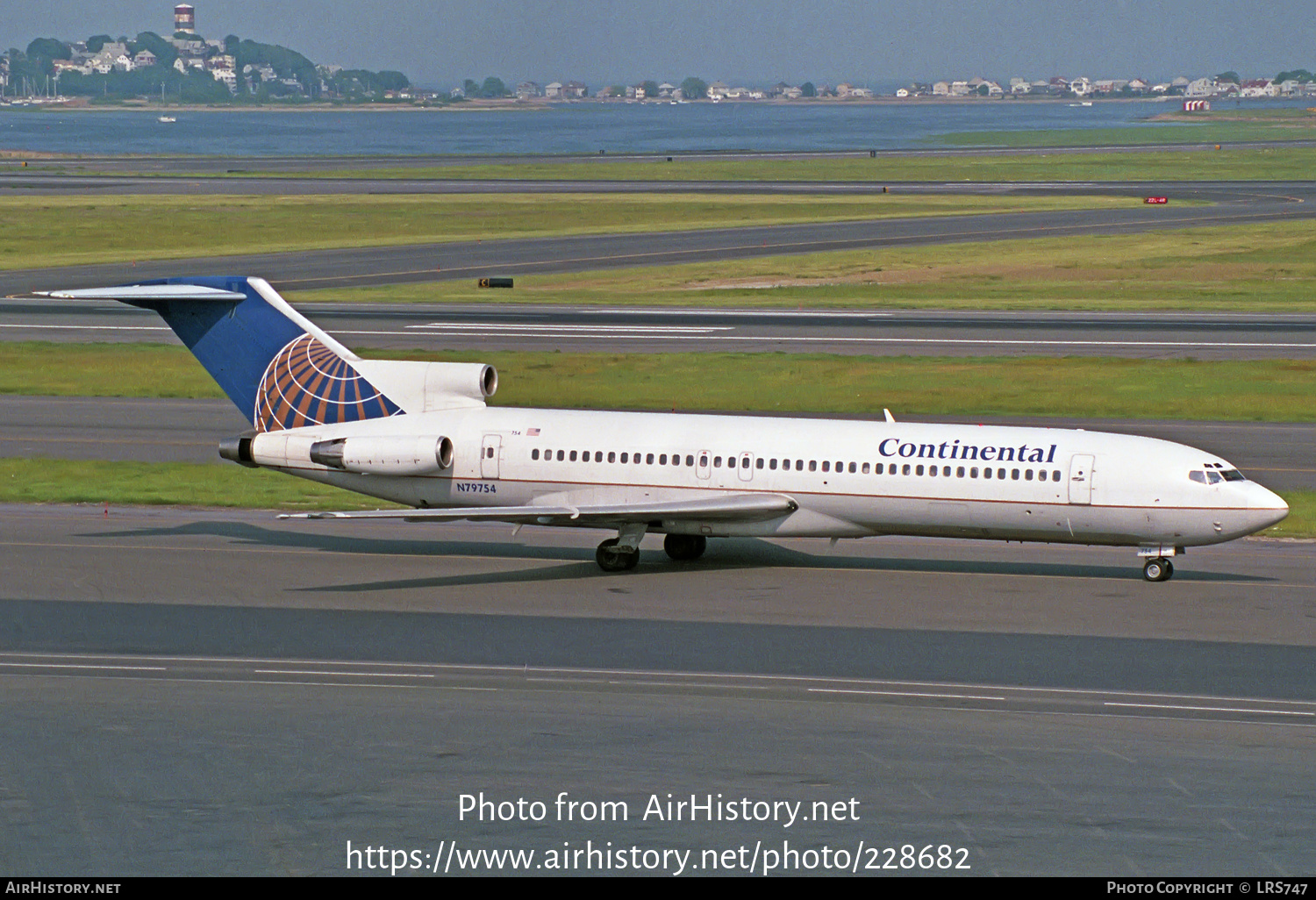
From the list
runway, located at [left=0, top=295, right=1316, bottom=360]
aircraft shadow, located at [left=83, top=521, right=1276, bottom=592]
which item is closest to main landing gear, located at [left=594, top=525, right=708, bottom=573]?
aircraft shadow, located at [left=83, top=521, right=1276, bottom=592]

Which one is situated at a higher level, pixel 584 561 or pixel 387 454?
pixel 387 454

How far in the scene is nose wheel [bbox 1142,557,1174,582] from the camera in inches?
1426

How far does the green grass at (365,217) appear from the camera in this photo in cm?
11725

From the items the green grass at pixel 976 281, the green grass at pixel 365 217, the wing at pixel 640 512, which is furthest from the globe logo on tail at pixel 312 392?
the green grass at pixel 365 217

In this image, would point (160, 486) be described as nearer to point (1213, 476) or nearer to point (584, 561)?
point (584, 561)

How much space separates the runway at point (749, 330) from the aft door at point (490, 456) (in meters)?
34.6

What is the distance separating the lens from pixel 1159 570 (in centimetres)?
3622

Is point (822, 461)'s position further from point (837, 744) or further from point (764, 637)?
point (837, 744)

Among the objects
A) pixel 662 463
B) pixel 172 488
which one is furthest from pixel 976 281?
pixel 662 463

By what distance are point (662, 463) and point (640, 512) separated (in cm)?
170

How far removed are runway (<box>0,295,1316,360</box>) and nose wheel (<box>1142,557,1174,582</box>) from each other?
117 feet

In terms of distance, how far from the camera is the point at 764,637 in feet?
104

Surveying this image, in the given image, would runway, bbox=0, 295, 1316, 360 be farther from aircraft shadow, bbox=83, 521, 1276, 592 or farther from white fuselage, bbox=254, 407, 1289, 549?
white fuselage, bbox=254, 407, 1289, 549

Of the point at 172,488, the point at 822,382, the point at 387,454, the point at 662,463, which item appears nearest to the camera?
the point at 662,463
